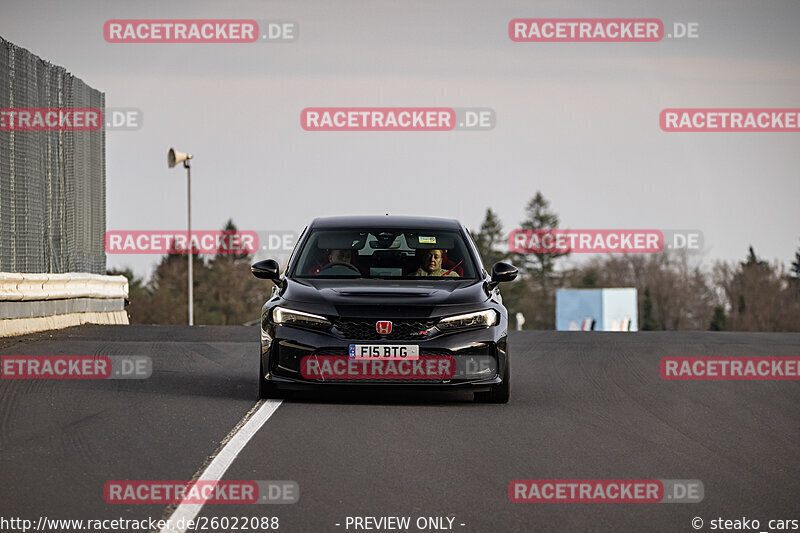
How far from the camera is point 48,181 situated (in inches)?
789

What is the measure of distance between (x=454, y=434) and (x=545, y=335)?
11966mm

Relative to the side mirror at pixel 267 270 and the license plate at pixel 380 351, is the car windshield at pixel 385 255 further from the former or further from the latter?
the license plate at pixel 380 351

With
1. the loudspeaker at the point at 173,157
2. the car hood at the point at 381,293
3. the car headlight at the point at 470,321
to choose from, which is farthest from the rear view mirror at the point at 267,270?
the loudspeaker at the point at 173,157

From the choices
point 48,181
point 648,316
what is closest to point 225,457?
point 48,181

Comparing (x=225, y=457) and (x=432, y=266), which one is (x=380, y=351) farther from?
(x=225, y=457)

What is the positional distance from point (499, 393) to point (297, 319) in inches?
71.8

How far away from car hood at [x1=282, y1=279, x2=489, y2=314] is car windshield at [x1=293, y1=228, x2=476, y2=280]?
0.36 m

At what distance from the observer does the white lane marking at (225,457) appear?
5.97 m

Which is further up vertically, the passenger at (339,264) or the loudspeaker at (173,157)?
the loudspeaker at (173,157)

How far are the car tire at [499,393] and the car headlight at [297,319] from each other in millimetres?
1518

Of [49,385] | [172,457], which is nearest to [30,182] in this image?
[49,385]

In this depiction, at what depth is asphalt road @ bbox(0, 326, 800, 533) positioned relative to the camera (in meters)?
6.32

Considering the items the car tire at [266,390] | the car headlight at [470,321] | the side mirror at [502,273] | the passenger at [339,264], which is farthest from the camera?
the passenger at [339,264]

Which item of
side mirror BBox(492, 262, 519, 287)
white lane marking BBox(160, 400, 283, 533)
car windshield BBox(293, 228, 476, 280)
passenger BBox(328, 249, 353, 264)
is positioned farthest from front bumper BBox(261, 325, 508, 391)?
passenger BBox(328, 249, 353, 264)
